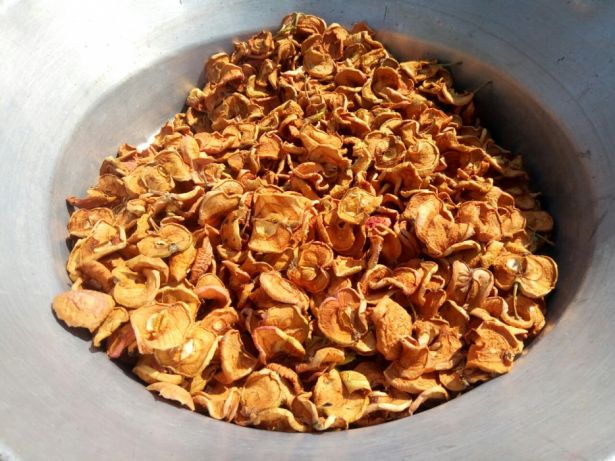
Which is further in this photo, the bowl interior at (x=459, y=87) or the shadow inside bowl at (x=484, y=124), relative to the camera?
the shadow inside bowl at (x=484, y=124)

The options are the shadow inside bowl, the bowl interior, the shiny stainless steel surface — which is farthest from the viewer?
the shadow inside bowl

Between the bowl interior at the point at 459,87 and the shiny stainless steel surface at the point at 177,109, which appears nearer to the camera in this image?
the shiny stainless steel surface at the point at 177,109

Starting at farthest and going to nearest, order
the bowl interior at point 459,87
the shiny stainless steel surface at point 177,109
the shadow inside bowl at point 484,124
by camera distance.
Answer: the shadow inside bowl at point 484,124 < the bowl interior at point 459,87 < the shiny stainless steel surface at point 177,109

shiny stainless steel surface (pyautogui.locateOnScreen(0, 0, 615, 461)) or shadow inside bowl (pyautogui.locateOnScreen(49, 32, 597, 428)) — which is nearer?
shiny stainless steel surface (pyautogui.locateOnScreen(0, 0, 615, 461))

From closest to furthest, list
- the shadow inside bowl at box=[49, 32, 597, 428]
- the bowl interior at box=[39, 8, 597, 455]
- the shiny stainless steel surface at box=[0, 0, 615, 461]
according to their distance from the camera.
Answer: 1. the shiny stainless steel surface at box=[0, 0, 615, 461]
2. the bowl interior at box=[39, 8, 597, 455]
3. the shadow inside bowl at box=[49, 32, 597, 428]

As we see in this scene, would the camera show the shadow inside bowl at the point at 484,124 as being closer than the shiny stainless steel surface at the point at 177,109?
No

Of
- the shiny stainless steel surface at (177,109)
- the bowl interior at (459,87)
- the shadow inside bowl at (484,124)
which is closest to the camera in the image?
the shiny stainless steel surface at (177,109)

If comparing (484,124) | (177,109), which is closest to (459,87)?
(484,124)

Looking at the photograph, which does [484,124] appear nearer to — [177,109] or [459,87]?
[459,87]

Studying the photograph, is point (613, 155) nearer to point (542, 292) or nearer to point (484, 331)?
point (542, 292)
